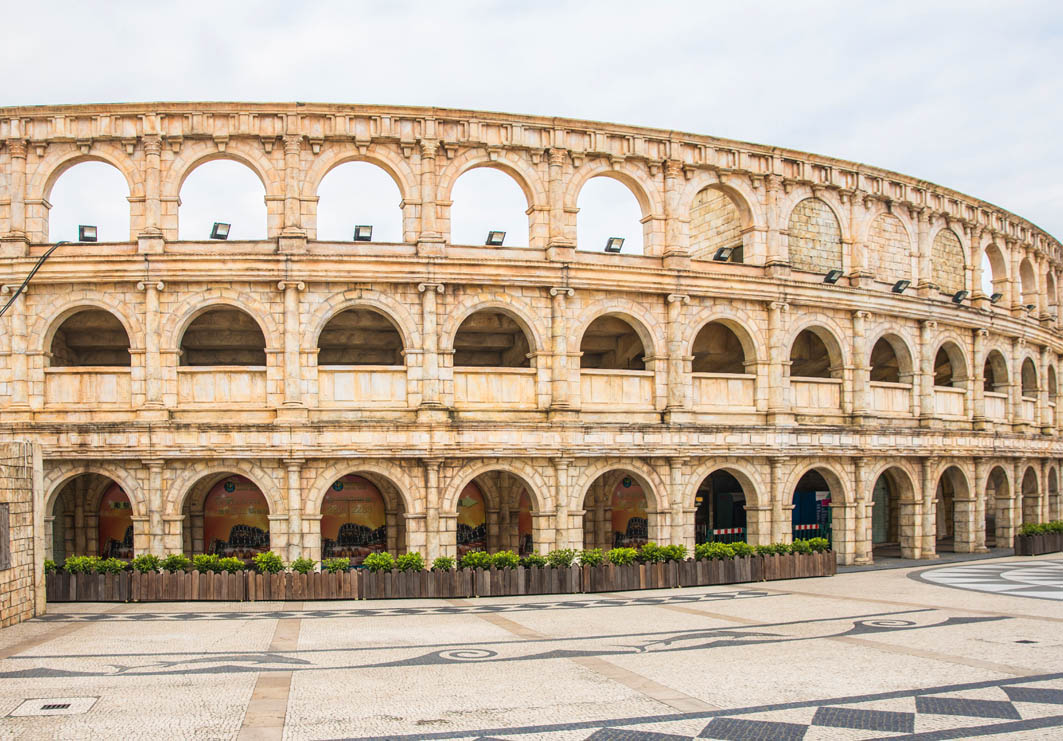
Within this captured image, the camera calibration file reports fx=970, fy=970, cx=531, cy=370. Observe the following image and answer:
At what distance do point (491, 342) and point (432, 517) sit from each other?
7.81m

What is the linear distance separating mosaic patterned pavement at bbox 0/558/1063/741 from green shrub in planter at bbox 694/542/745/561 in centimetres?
474

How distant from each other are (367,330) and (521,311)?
595cm

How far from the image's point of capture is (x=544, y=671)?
14555mm

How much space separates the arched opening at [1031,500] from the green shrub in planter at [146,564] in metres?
35.5

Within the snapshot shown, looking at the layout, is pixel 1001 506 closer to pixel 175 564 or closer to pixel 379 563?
pixel 379 563

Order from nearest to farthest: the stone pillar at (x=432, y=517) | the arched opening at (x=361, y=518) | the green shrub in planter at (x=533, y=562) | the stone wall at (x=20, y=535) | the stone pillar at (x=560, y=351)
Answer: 1. the stone wall at (x=20, y=535)
2. the green shrub in planter at (x=533, y=562)
3. the stone pillar at (x=432, y=517)
4. the stone pillar at (x=560, y=351)
5. the arched opening at (x=361, y=518)

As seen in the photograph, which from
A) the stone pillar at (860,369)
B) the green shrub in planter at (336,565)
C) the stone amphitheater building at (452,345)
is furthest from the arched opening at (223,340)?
the stone pillar at (860,369)

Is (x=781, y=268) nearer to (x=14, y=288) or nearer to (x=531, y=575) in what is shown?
(x=531, y=575)

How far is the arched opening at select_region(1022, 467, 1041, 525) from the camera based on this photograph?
4162 cm

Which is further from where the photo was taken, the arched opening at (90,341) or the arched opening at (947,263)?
the arched opening at (947,263)

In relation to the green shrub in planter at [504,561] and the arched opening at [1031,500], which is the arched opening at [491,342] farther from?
the arched opening at [1031,500]

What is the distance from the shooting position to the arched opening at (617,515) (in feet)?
116

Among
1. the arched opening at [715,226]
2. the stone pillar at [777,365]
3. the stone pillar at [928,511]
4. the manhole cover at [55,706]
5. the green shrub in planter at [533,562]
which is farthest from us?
the stone pillar at [928,511]

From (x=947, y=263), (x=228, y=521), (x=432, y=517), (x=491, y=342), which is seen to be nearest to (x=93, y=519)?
(x=228, y=521)
